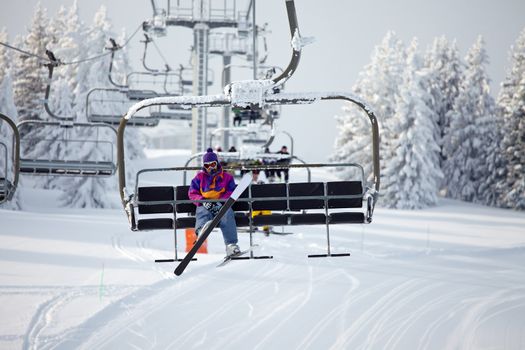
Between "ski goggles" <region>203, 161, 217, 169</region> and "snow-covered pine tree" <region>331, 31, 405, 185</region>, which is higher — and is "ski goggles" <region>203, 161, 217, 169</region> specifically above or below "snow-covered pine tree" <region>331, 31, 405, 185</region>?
below

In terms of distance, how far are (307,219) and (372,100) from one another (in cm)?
3711

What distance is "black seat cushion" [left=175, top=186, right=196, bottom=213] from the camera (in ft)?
23.8

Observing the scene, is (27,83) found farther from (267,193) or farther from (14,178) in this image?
(267,193)

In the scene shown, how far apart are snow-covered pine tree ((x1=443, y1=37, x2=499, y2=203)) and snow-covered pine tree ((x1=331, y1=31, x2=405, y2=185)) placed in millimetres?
5315

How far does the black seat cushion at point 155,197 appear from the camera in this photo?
7086 millimetres

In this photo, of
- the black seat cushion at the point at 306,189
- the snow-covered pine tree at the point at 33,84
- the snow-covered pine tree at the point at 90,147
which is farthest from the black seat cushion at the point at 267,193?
the snow-covered pine tree at the point at 33,84

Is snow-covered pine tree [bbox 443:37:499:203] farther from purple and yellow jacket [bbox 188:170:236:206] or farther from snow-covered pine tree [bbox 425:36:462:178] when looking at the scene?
purple and yellow jacket [bbox 188:170:236:206]

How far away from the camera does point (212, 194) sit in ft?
23.8

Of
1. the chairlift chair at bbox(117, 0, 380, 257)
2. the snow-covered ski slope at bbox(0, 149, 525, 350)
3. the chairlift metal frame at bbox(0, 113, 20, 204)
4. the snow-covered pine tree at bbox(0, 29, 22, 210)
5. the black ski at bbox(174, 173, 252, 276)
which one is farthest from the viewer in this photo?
the snow-covered pine tree at bbox(0, 29, 22, 210)

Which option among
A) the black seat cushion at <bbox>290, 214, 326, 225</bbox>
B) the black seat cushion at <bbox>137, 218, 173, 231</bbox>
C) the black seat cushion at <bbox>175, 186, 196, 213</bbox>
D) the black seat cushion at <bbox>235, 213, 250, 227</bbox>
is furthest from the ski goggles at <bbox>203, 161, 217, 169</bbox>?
the black seat cushion at <bbox>290, 214, 326, 225</bbox>

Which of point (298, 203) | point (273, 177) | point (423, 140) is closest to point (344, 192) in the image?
point (298, 203)

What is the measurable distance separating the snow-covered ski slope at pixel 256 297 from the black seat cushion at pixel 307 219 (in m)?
2.02

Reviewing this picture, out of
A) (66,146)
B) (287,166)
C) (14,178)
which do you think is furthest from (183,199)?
(66,146)

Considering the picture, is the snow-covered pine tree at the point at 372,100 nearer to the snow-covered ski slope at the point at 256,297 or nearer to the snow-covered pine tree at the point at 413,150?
the snow-covered pine tree at the point at 413,150
